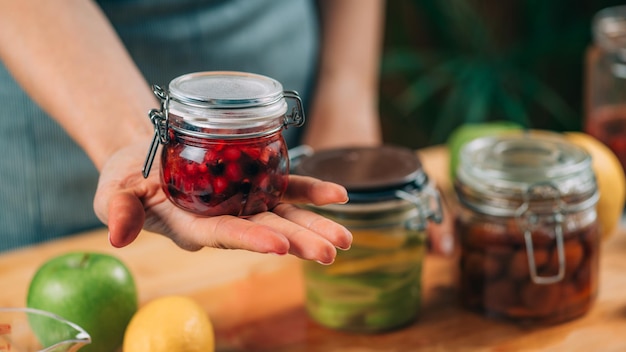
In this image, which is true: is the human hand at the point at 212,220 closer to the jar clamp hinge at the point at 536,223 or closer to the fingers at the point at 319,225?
the fingers at the point at 319,225

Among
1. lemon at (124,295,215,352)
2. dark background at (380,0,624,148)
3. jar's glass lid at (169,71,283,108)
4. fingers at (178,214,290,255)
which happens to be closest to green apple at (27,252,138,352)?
lemon at (124,295,215,352)

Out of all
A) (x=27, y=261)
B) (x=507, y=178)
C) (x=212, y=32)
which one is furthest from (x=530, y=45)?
(x=27, y=261)

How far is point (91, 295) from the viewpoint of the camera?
0.94 meters

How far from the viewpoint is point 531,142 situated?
113 centimetres

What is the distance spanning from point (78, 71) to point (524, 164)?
58 cm

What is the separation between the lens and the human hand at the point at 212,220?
73 centimetres

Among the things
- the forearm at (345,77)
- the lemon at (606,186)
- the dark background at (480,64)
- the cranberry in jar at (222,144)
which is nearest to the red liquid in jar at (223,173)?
the cranberry in jar at (222,144)

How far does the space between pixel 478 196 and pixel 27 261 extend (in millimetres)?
652

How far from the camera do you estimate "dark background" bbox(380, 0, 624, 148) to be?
8.62ft

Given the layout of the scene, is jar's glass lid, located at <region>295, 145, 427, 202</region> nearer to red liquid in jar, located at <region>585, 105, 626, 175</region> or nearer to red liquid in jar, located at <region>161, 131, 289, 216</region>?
red liquid in jar, located at <region>161, 131, 289, 216</region>

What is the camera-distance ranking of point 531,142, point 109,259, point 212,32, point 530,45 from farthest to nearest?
point 530,45, point 212,32, point 531,142, point 109,259

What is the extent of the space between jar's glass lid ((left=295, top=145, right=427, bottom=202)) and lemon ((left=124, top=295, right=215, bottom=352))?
0.23 metres

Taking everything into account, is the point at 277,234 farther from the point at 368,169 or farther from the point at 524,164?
the point at 524,164

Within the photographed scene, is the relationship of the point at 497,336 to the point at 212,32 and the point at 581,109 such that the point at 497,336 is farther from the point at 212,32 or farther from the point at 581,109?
the point at 581,109
